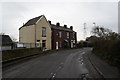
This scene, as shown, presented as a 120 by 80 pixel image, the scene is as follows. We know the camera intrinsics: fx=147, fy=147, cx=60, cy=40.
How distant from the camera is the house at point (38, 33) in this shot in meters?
33.9

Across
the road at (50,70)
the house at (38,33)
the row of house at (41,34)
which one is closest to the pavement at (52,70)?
the road at (50,70)

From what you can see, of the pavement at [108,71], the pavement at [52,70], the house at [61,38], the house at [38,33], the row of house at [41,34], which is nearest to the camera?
the pavement at [108,71]

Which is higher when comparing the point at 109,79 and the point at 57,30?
the point at 57,30

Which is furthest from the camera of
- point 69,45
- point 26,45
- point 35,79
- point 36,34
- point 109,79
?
point 69,45

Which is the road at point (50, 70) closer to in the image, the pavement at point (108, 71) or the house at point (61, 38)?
the pavement at point (108, 71)

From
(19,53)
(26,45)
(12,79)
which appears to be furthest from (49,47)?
(12,79)

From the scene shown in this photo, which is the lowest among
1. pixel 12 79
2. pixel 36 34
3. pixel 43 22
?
pixel 12 79

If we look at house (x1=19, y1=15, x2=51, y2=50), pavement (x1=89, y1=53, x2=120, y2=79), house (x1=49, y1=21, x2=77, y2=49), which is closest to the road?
pavement (x1=89, y1=53, x2=120, y2=79)

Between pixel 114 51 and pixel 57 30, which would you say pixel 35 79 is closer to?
pixel 114 51

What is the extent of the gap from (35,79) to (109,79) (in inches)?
152

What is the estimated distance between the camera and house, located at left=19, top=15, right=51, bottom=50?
3391 centimetres

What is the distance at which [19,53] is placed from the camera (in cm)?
2009

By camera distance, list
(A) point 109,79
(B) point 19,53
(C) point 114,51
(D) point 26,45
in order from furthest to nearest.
Answer: (D) point 26,45
(B) point 19,53
(C) point 114,51
(A) point 109,79

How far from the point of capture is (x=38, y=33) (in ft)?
113
